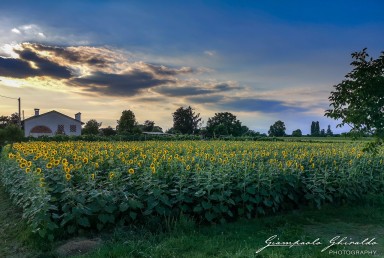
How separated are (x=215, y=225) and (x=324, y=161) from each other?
4.35 metres

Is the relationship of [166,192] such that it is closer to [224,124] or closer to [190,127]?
[224,124]

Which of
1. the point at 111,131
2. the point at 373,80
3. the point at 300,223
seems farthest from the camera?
the point at 111,131

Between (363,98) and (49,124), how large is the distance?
5477 centimetres

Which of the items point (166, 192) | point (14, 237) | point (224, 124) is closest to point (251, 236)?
point (166, 192)

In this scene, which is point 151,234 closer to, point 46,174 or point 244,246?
point 244,246

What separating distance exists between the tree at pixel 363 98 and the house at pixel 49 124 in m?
51.7

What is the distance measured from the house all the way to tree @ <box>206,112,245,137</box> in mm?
20074

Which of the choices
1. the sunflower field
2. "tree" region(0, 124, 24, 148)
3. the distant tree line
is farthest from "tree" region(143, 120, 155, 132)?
the sunflower field

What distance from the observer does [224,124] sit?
5422 centimetres

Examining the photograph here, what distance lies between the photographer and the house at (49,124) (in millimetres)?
54688

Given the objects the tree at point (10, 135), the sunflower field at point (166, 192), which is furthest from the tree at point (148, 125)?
the sunflower field at point (166, 192)

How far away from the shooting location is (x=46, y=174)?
6977 mm

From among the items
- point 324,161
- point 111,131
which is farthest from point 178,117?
point 324,161

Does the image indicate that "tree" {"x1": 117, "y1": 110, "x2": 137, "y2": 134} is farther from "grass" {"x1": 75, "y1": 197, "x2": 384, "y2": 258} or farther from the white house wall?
"grass" {"x1": 75, "y1": 197, "x2": 384, "y2": 258}
